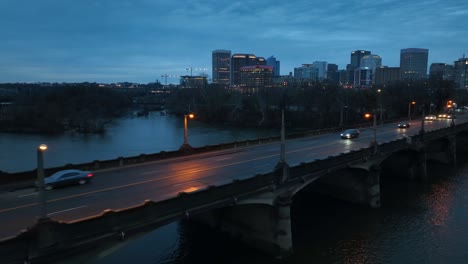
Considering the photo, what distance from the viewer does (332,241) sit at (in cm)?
2784

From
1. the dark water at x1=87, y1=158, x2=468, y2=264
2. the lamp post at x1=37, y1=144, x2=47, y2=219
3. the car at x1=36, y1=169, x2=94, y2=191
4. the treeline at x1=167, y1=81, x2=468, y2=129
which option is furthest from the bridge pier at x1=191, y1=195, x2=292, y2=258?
the treeline at x1=167, y1=81, x2=468, y2=129

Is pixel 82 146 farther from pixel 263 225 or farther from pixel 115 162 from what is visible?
pixel 263 225

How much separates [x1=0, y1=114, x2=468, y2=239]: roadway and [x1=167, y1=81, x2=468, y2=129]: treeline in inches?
3016

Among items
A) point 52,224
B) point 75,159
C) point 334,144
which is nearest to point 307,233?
point 334,144

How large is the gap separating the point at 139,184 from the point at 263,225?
8.44 meters

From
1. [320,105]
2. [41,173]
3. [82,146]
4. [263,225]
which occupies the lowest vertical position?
[82,146]

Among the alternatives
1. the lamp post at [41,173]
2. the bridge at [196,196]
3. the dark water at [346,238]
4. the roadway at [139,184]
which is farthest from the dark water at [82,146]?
the lamp post at [41,173]

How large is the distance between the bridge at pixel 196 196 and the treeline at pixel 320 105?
7016cm

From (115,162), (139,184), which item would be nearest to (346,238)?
(139,184)

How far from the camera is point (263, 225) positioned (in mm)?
25188

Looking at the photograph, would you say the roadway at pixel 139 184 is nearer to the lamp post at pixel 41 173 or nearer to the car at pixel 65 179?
the car at pixel 65 179

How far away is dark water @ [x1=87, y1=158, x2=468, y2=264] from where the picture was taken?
24797 mm

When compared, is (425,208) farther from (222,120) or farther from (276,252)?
(222,120)

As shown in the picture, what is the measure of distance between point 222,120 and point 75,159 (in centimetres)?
7232
